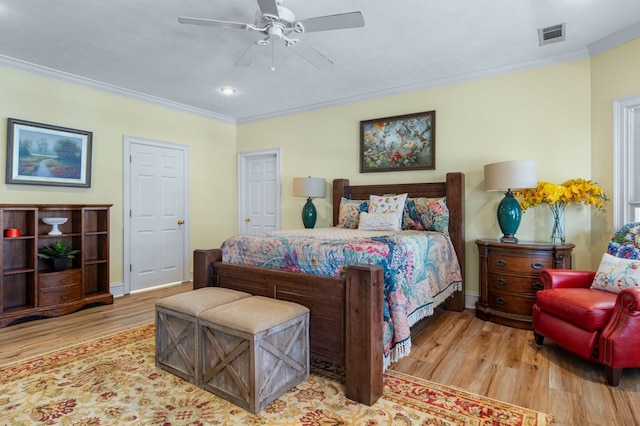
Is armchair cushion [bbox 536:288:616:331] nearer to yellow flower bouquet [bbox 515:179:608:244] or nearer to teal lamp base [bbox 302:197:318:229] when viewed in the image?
yellow flower bouquet [bbox 515:179:608:244]

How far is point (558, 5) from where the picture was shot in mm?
2500

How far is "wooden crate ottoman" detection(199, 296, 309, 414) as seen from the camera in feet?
5.97

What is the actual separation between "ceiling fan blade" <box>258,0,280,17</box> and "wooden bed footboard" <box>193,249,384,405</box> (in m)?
1.64

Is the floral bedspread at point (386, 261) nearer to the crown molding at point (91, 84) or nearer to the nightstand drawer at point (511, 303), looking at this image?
the nightstand drawer at point (511, 303)

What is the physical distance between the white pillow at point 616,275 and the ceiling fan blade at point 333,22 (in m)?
2.40

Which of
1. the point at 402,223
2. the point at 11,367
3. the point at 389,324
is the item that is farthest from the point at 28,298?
the point at 402,223

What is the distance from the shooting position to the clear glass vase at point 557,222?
3.20m

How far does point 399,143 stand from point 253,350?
319cm

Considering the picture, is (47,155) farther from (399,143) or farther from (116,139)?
(399,143)

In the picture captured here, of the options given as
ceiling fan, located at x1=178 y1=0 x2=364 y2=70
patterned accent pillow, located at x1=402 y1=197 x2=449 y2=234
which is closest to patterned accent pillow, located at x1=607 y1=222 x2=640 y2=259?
patterned accent pillow, located at x1=402 y1=197 x2=449 y2=234

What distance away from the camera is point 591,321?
2.16 m

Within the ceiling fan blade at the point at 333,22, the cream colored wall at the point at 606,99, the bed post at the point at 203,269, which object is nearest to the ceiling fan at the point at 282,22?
the ceiling fan blade at the point at 333,22

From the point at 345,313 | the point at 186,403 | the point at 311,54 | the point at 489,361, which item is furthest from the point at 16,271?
the point at 489,361

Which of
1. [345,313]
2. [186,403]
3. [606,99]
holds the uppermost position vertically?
[606,99]
